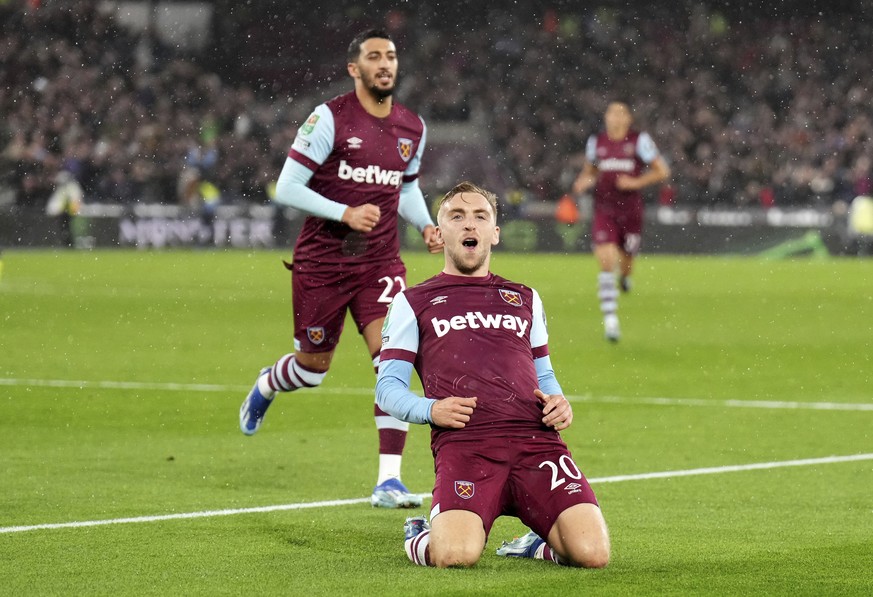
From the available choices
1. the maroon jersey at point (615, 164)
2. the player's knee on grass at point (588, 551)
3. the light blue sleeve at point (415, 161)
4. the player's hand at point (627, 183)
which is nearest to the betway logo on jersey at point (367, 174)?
the light blue sleeve at point (415, 161)

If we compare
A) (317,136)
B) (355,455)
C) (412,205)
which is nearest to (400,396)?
(317,136)

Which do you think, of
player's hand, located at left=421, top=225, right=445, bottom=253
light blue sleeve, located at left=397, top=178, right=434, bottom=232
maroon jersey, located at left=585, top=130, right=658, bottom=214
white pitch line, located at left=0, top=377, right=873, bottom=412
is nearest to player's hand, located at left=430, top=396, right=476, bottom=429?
player's hand, located at left=421, top=225, right=445, bottom=253

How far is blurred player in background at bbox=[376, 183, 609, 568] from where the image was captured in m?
5.90

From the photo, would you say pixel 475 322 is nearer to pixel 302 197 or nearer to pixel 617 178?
pixel 302 197

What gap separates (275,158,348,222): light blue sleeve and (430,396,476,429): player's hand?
8.84 ft

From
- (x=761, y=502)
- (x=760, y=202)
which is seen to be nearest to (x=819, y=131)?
(x=760, y=202)

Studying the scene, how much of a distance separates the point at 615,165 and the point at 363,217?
10142 mm

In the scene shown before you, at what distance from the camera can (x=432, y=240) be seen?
7996 mm

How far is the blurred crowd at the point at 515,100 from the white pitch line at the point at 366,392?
23.8m

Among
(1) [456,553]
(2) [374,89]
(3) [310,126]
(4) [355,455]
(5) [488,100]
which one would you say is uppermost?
(2) [374,89]

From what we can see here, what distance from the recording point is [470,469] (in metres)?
6.01

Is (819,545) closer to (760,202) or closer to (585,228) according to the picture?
(585,228)

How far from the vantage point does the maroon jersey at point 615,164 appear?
18.0 m

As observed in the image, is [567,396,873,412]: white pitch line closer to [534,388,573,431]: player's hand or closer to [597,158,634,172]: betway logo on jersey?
[534,388,573,431]: player's hand
